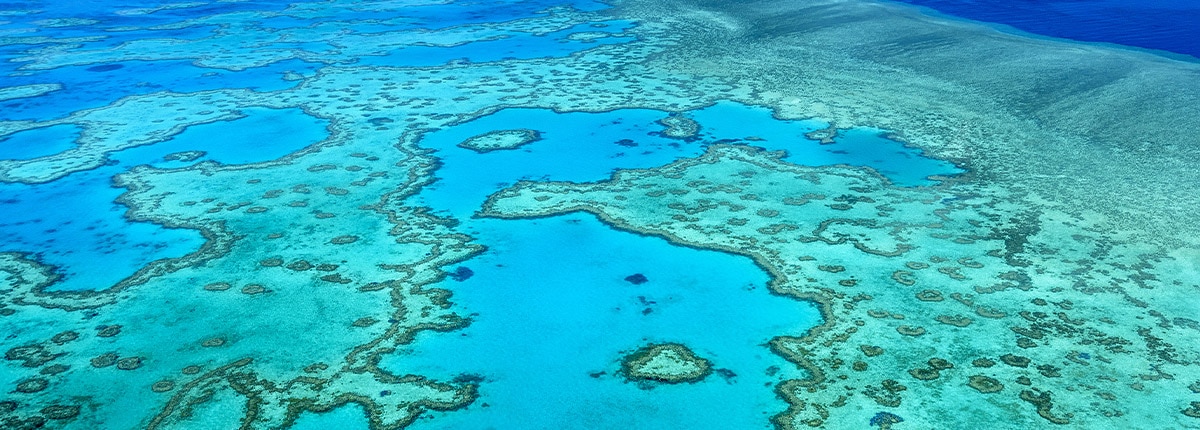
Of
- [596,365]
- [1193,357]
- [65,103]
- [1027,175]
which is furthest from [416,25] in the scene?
[1193,357]

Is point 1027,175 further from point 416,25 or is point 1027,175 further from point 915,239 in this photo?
point 416,25

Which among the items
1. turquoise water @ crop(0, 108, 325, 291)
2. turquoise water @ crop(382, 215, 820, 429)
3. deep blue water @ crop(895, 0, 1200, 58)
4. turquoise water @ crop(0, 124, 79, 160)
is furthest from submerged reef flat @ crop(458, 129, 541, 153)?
deep blue water @ crop(895, 0, 1200, 58)

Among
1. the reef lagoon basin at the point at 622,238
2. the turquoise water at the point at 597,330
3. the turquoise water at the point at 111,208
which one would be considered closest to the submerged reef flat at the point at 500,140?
the reef lagoon basin at the point at 622,238

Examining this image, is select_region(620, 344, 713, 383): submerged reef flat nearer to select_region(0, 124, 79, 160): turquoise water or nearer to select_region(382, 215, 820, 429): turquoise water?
select_region(382, 215, 820, 429): turquoise water

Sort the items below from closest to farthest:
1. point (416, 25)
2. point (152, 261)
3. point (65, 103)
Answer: point (152, 261), point (65, 103), point (416, 25)

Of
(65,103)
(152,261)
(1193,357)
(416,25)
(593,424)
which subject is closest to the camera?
(593,424)

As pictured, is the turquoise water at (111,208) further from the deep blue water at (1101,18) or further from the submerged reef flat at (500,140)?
the deep blue water at (1101,18)
